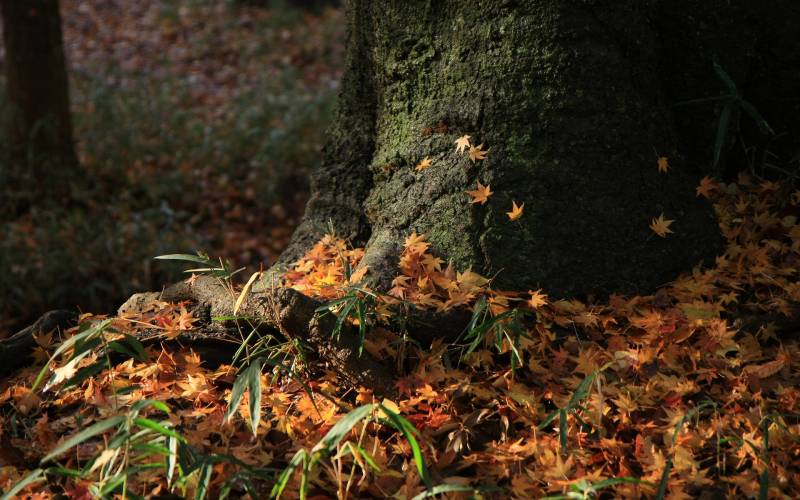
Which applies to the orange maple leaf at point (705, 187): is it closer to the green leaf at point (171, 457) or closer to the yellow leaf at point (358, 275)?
the yellow leaf at point (358, 275)

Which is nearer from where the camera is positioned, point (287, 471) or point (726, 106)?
point (287, 471)

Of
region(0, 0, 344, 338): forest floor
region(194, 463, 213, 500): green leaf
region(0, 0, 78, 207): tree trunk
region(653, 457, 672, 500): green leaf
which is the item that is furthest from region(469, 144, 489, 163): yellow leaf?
region(0, 0, 78, 207): tree trunk

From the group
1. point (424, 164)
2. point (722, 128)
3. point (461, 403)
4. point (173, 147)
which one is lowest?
point (173, 147)

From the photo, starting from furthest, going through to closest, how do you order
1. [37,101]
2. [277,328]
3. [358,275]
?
[37,101]
[358,275]
[277,328]

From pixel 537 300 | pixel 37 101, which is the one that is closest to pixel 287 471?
pixel 537 300

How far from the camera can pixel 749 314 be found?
2.35 meters

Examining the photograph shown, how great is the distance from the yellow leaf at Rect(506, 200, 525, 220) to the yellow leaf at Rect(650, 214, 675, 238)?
0.44 meters

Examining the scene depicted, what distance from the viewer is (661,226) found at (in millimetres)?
2414

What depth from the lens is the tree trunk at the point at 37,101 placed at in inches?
228

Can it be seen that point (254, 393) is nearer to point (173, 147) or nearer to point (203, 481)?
point (203, 481)

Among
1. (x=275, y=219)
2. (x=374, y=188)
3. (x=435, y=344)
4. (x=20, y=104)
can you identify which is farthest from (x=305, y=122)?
(x=435, y=344)

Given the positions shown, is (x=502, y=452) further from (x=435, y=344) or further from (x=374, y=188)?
(x=374, y=188)

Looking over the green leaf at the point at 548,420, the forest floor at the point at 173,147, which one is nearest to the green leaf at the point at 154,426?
the green leaf at the point at 548,420

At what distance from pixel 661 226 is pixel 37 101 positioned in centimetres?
528
